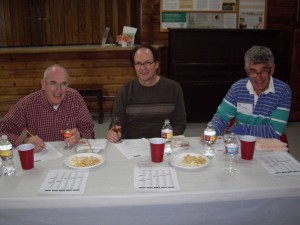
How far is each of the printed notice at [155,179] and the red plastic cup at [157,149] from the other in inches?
3.0

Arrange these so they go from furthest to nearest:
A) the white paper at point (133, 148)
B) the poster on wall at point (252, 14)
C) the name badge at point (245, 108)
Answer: the poster on wall at point (252, 14), the name badge at point (245, 108), the white paper at point (133, 148)

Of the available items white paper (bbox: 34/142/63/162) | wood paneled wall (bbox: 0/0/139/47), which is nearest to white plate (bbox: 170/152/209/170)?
white paper (bbox: 34/142/63/162)

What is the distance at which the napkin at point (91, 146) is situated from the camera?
193 centimetres

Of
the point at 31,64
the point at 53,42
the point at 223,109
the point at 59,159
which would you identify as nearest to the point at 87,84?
the point at 31,64

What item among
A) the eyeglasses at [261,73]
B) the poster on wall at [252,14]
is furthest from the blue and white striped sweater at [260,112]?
the poster on wall at [252,14]

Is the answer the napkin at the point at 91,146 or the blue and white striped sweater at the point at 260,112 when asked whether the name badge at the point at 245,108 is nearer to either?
the blue and white striped sweater at the point at 260,112

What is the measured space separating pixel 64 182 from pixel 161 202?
0.43 meters

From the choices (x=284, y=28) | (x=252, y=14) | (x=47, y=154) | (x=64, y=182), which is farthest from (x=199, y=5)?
(x=64, y=182)

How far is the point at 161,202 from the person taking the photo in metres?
1.43

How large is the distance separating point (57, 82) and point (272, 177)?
1.35 meters

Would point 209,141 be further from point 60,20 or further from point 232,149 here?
point 60,20

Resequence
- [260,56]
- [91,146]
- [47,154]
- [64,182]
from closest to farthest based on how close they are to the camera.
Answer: [64,182] → [47,154] → [91,146] → [260,56]

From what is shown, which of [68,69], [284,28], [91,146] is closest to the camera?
[91,146]

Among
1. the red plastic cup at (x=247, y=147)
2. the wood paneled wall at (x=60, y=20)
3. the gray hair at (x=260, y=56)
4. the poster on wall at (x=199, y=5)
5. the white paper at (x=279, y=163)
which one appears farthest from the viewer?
the wood paneled wall at (x=60, y=20)
